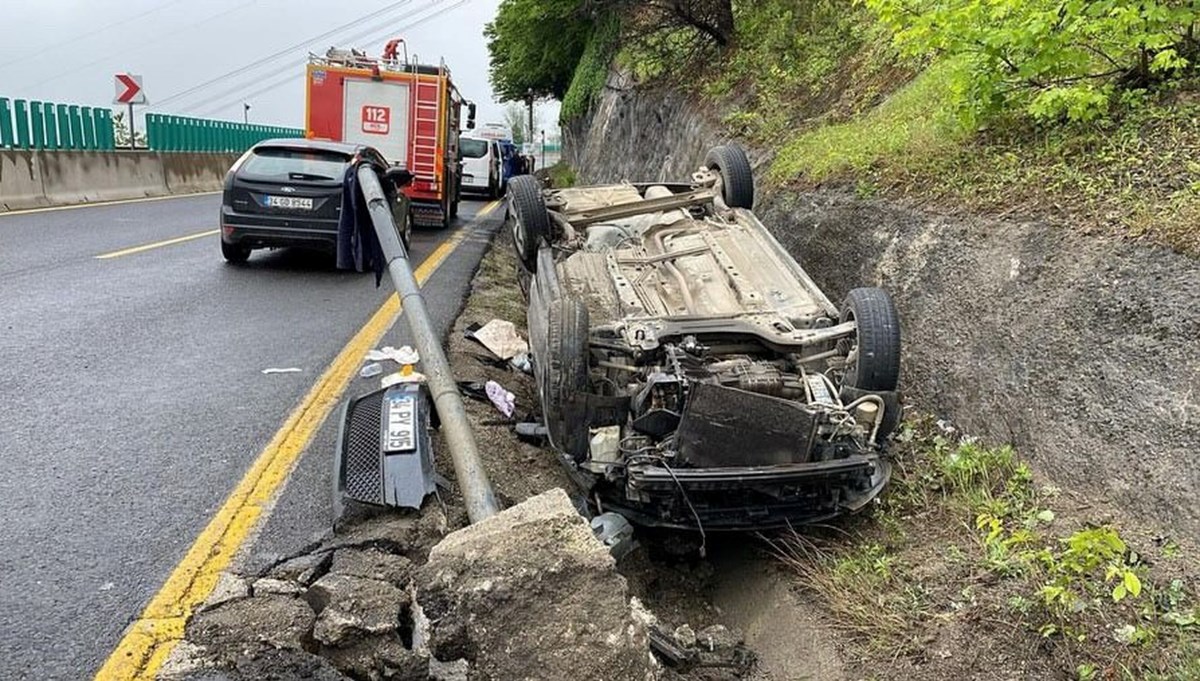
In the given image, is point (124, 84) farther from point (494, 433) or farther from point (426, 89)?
point (494, 433)

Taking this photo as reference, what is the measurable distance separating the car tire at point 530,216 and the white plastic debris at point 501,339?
3.23 feet

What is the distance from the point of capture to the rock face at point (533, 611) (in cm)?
274

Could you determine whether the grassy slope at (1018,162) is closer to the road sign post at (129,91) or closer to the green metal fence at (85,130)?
the green metal fence at (85,130)

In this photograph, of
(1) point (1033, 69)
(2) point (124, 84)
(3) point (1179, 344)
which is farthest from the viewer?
(2) point (124, 84)

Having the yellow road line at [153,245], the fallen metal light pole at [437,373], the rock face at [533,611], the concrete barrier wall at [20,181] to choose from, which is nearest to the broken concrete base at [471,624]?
the rock face at [533,611]

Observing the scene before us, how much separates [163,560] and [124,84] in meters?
20.3

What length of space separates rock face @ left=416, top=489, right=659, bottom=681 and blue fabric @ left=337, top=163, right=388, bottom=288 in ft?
8.90

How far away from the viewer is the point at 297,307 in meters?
8.20

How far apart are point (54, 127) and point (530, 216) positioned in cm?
1467

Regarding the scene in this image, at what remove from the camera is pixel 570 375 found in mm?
4402

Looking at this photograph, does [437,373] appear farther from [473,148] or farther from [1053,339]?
[473,148]

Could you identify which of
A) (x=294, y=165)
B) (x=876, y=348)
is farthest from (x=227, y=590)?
(x=294, y=165)

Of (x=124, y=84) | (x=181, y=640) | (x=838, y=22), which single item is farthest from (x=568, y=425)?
(x=124, y=84)

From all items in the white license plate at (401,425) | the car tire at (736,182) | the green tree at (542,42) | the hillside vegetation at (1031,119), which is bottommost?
the white license plate at (401,425)
